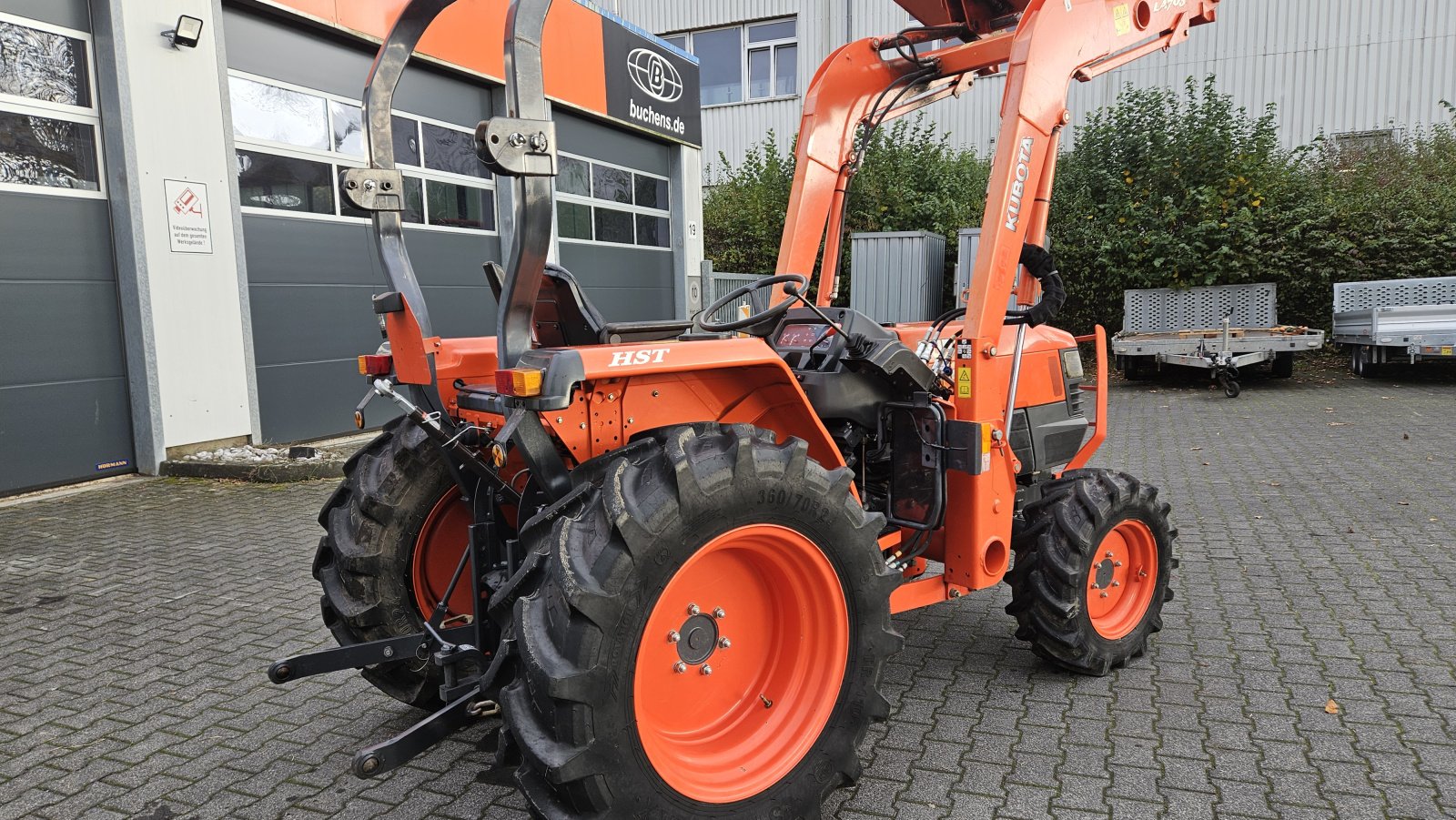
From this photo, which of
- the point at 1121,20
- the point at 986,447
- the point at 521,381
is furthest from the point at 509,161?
the point at 1121,20

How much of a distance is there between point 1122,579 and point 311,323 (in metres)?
7.86

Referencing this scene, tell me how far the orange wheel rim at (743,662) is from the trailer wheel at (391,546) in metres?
1.06

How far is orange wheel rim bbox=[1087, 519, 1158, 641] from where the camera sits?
3680 millimetres

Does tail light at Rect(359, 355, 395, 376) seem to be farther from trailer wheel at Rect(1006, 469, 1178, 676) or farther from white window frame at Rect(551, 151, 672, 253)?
white window frame at Rect(551, 151, 672, 253)

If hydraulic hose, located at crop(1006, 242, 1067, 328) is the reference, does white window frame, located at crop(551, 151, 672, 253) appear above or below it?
above

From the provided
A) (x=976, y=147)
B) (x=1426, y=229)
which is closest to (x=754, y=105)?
(x=976, y=147)

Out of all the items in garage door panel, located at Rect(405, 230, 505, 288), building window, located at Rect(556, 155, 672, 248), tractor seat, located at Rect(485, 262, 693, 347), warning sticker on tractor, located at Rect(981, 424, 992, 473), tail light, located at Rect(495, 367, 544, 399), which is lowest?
warning sticker on tractor, located at Rect(981, 424, 992, 473)

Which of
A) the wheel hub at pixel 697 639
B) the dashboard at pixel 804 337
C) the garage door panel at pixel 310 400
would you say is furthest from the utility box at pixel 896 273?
the wheel hub at pixel 697 639

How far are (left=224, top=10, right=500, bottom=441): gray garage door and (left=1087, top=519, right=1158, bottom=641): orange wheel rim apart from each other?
300 inches

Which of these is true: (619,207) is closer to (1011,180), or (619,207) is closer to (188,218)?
(188,218)

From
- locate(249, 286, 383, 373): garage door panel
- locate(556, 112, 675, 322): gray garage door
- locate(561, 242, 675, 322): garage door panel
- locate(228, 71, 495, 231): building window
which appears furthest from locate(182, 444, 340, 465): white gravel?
locate(561, 242, 675, 322): garage door panel

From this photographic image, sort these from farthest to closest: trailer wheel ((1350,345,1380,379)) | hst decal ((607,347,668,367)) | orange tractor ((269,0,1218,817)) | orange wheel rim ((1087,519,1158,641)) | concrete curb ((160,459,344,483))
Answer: trailer wheel ((1350,345,1380,379)) → concrete curb ((160,459,344,483)) → orange wheel rim ((1087,519,1158,641)) → hst decal ((607,347,668,367)) → orange tractor ((269,0,1218,817))

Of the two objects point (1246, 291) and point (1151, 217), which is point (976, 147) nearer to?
point (1151, 217)

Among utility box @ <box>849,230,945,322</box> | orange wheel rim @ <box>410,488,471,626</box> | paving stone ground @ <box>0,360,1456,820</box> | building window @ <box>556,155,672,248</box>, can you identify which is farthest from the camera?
utility box @ <box>849,230,945,322</box>
